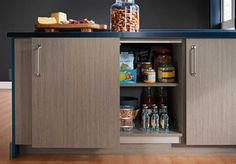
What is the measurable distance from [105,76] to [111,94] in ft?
0.35

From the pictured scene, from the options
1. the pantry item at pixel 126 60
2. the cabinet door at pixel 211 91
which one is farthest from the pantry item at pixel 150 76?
the cabinet door at pixel 211 91

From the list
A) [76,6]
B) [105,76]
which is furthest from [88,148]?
[76,6]

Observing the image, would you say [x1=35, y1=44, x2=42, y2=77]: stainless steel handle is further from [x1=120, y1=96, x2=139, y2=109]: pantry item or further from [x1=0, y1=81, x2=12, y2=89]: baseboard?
[x1=0, y1=81, x2=12, y2=89]: baseboard

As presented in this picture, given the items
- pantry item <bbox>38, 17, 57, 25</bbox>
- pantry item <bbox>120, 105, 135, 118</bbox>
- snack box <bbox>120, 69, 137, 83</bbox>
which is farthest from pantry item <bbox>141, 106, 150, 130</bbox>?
pantry item <bbox>38, 17, 57, 25</bbox>

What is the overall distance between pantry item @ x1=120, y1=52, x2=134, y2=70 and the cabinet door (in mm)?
381

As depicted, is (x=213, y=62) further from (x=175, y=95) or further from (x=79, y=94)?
(x=79, y=94)

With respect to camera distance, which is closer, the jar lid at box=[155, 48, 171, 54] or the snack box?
the snack box

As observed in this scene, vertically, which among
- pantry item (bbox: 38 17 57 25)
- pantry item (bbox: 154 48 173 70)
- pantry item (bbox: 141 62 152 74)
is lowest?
pantry item (bbox: 141 62 152 74)

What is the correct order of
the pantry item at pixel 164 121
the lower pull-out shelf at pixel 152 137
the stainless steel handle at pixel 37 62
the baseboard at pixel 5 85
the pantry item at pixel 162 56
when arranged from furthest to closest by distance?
1. the baseboard at pixel 5 85
2. the pantry item at pixel 162 56
3. the pantry item at pixel 164 121
4. the lower pull-out shelf at pixel 152 137
5. the stainless steel handle at pixel 37 62

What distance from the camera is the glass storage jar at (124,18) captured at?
2.53m

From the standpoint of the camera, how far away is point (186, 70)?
2422 mm

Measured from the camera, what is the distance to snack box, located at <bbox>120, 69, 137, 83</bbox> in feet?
8.43

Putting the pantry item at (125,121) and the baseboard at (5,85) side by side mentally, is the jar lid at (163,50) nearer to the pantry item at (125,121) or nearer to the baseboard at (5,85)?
the pantry item at (125,121)

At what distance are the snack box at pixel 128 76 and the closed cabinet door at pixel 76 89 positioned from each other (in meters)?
0.18
